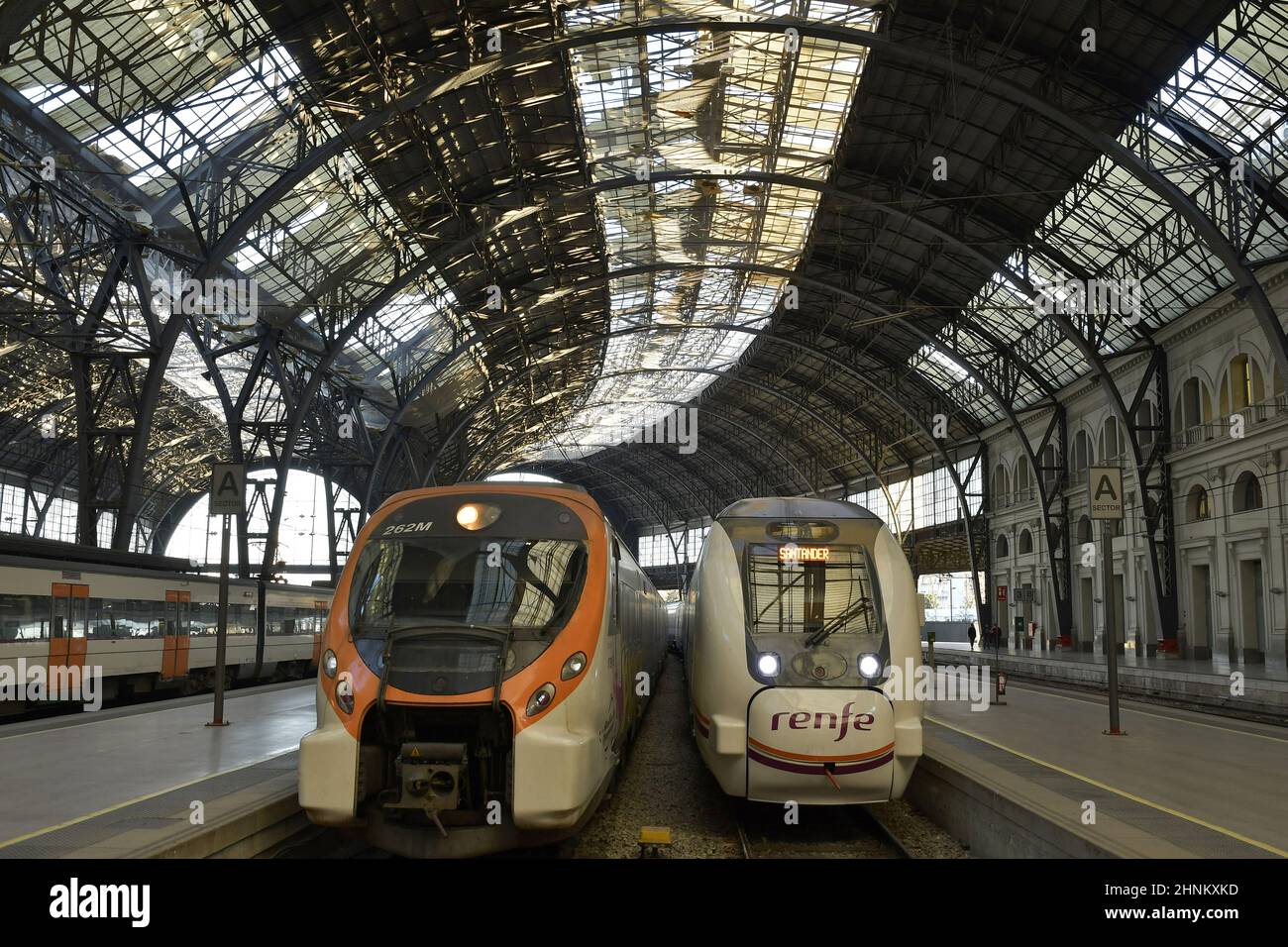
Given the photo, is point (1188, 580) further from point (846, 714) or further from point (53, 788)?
point (53, 788)

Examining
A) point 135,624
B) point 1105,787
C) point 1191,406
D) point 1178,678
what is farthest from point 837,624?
point 1191,406

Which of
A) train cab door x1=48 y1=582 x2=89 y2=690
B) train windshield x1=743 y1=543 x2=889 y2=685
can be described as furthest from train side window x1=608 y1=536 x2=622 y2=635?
train cab door x1=48 y1=582 x2=89 y2=690

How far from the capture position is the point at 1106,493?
14.6 metres

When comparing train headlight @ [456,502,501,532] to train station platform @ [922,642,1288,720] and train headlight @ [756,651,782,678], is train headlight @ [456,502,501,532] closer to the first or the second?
train headlight @ [756,651,782,678]

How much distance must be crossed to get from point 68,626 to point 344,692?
1369cm

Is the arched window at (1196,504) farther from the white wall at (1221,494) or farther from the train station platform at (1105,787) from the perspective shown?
the train station platform at (1105,787)

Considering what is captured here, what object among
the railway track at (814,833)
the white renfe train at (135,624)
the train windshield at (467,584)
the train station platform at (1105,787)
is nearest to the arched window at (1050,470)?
the train station platform at (1105,787)

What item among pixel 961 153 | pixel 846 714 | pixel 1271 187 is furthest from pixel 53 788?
pixel 961 153

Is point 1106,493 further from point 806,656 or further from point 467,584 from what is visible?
point 467,584

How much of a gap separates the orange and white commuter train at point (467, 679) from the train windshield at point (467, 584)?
0.04ft

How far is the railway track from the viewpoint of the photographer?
9781 millimetres

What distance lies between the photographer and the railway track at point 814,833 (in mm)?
9781

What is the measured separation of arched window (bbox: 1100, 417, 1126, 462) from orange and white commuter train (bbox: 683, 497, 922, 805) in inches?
1431
